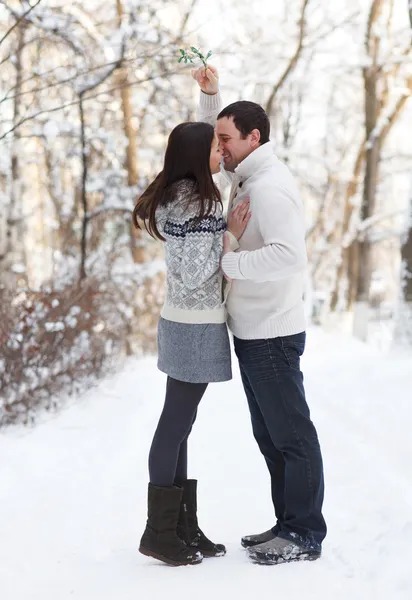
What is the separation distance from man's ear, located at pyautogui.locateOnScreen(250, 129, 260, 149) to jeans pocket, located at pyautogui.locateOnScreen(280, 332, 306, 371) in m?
0.87

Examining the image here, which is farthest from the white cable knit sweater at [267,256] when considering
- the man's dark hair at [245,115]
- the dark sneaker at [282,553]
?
the dark sneaker at [282,553]

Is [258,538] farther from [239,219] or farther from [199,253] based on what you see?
[239,219]

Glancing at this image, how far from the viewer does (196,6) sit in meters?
12.6

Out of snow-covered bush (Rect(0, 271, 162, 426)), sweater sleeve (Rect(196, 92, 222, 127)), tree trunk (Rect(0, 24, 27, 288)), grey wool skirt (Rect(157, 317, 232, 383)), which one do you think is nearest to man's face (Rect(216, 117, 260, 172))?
sweater sleeve (Rect(196, 92, 222, 127))

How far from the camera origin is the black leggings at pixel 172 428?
315cm

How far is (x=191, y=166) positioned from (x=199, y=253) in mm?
381

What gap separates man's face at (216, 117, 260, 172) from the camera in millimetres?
3162

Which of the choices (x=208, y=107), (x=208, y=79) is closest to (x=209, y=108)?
(x=208, y=107)

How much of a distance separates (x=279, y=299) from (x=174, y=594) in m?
1.29

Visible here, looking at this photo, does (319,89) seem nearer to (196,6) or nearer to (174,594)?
(196,6)

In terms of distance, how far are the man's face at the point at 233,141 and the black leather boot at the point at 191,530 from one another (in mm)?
1529

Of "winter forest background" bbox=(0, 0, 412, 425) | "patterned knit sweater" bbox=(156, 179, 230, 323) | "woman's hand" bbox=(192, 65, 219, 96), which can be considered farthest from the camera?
"winter forest background" bbox=(0, 0, 412, 425)

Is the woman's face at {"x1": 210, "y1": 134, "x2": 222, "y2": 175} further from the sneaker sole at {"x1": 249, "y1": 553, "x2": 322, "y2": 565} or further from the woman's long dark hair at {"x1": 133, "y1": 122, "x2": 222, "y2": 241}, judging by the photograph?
the sneaker sole at {"x1": 249, "y1": 553, "x2": 322, "y2": 565}

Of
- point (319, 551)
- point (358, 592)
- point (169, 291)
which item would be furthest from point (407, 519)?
point (169, 291)
